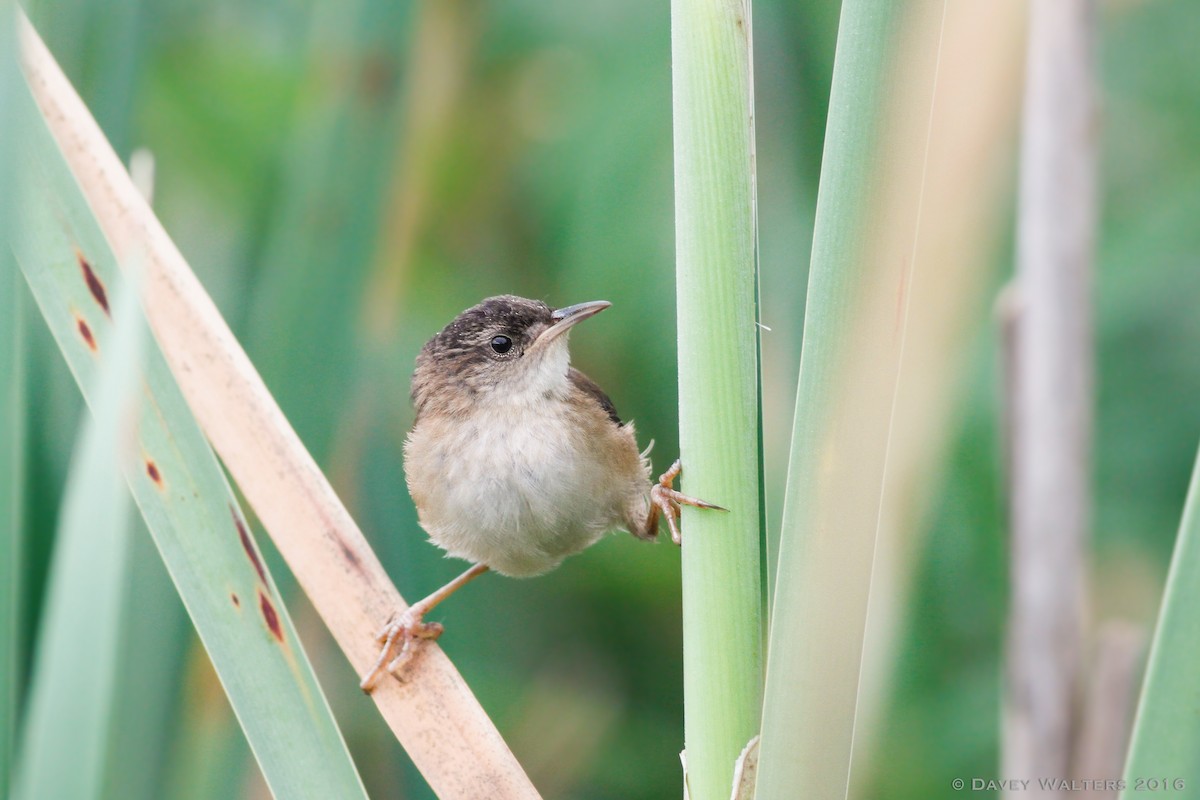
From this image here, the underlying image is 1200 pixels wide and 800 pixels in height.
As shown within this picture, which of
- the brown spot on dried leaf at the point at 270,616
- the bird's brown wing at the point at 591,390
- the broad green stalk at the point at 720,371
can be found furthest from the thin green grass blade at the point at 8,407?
the bird's brown wing at the point at 591,390

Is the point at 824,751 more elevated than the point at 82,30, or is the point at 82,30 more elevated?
the point at 82,30

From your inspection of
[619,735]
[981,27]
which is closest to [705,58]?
[981,27]

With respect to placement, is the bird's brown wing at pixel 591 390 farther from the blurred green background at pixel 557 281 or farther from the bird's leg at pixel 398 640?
the bird's leg at pixel 398 640

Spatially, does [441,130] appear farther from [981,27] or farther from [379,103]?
[981,27]

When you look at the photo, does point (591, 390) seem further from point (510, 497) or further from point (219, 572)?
point (219, 572)

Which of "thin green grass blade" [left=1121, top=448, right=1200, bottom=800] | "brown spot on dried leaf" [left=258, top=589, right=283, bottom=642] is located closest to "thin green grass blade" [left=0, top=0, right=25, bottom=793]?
"brown spot on dried leaf" [left=258, top=589, right=283, bottom=642]

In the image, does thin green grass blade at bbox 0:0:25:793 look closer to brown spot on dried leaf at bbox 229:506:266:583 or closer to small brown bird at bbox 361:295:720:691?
brown spot on dried leaf at bbox 229:506:266:583
